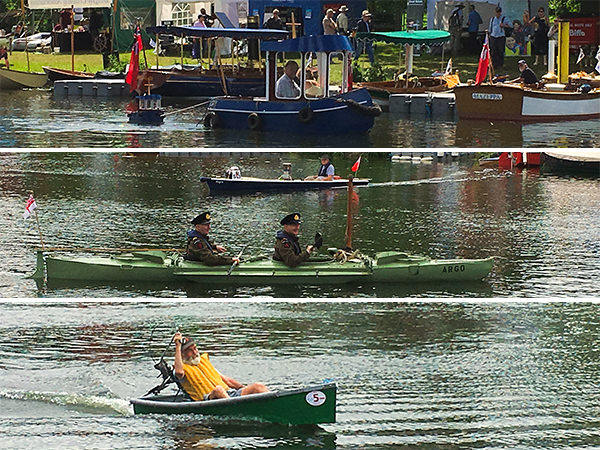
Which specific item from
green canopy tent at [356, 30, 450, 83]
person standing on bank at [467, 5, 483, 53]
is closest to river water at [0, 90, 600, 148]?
green canopy tent at [356, 30, 450, 83]

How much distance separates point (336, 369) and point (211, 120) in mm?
13714

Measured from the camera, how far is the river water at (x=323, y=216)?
18547 mm

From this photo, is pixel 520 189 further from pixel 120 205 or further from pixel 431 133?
pixel 120 205

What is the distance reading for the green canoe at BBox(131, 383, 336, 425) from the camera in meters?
12.9

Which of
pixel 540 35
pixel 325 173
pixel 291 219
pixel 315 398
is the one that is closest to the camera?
pixel 315 398

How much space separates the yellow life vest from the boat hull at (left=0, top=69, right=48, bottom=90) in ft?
76.4

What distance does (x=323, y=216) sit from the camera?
76.9 ft

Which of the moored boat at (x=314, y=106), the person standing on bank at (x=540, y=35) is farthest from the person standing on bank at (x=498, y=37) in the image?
the moored boat at (x=314, y=106)

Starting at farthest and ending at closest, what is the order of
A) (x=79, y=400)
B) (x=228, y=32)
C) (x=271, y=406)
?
1. (x=228, y=32)
2. (x=79, y=400)
3. (x=271, y=406)

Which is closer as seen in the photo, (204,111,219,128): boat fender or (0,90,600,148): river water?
(0,90,600,148): river water

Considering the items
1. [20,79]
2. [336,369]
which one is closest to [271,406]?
[336,369]

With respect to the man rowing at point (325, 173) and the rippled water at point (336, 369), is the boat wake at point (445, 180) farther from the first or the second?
the rippled water at point (336, 369)

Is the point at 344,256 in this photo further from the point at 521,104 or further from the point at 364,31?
the point at 364,31

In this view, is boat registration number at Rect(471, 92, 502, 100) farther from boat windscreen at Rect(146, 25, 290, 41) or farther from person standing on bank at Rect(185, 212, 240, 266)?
person standing on bank at Rect(185, 212, 240, 266)
